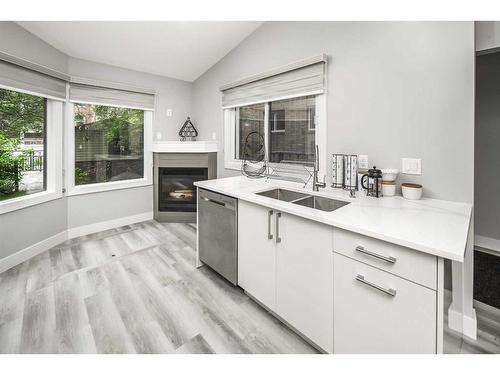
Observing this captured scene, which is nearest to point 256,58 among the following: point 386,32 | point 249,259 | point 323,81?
point 323,81

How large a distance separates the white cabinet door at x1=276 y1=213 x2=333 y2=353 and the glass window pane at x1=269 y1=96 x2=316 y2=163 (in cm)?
128

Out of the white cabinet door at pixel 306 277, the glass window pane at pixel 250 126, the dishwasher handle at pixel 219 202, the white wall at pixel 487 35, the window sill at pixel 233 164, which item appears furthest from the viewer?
the window sill at pixel 233 164

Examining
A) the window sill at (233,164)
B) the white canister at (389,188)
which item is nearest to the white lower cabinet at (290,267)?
the white canister at (389,188)

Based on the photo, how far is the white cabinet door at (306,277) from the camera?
4.65ft

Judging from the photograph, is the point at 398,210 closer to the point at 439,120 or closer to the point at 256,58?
the point at 439,120

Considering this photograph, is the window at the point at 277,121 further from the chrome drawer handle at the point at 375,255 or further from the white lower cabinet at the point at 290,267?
the chrome drawer handle at the point at 375,255

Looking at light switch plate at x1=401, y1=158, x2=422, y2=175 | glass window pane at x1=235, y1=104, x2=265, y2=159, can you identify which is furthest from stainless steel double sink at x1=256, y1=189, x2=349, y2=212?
glass window pane at x1=235, y1=104, x2=265, y2=159

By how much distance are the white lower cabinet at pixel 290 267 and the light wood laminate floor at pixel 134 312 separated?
160 mm

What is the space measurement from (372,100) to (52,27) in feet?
10.0

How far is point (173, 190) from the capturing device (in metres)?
4.19

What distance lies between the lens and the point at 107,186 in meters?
3.72

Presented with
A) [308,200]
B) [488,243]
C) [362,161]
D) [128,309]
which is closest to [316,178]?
[308,200]

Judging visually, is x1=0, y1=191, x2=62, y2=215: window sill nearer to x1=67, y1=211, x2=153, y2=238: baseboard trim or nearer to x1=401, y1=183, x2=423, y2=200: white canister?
x1=67, y1=211, x2=153, y2=238: baseboard trim

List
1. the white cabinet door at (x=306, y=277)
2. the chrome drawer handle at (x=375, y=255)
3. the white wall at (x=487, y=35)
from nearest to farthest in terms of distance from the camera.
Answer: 1. the chrome drawer handle at (x=375, y=255)
2. the white cabinet door at (x=306, y=277)
3. the white wall at (x=487, y=35)
